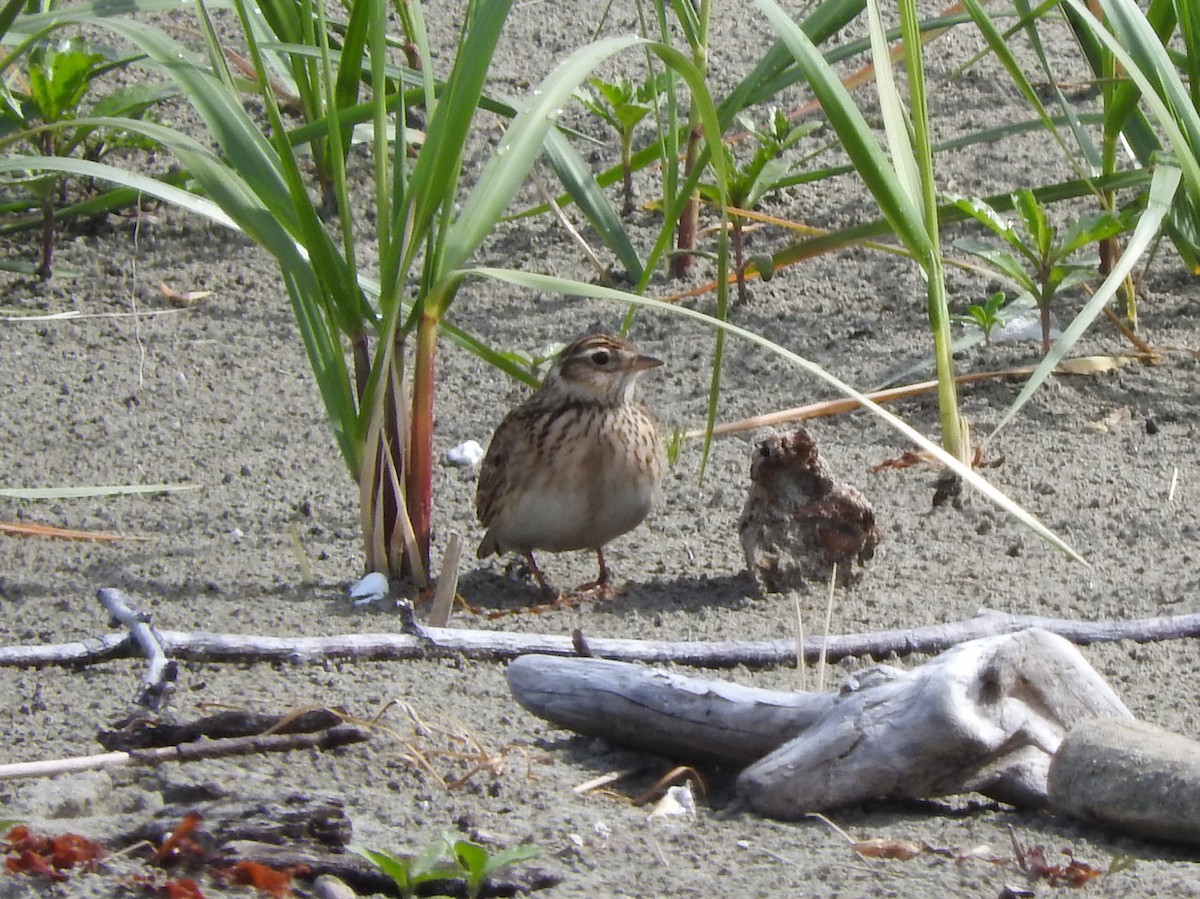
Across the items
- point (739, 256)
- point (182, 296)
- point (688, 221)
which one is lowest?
point (182, 296)

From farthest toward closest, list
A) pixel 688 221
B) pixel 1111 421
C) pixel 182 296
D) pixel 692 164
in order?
pixel 182 296
pixel 688 221
pixel 692 164
pixel 1111 421

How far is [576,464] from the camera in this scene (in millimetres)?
5125

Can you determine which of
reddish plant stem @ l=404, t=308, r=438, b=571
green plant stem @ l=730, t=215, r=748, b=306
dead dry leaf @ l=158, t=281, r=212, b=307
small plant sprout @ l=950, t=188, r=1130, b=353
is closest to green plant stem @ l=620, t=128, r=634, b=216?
green plant stem @ l=730, t=215, r=748, b=306

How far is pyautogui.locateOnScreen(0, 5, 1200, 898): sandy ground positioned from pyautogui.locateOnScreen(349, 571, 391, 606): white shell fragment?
81mm

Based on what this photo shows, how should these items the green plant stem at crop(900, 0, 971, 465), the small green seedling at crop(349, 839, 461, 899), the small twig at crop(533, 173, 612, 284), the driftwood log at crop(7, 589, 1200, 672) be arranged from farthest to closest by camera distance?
the small twig at crop(533, 173, 612, 284), the green plant stem at crop(900, 0, 971, 465), the driftwood log at crop(7, 589, 1200, 672), the small green seedling at crop(349, 839, 461, 899)

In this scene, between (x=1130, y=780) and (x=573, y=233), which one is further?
(x=573, y=233)

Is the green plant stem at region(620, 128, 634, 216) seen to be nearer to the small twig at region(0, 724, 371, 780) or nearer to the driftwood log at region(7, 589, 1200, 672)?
the driftwood log at region(7, 589, 1200, 672)

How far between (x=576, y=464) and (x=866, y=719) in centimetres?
219

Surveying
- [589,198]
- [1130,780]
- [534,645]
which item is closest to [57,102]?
[589,198]

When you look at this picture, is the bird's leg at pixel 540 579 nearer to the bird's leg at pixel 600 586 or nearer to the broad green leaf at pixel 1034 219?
the bird's leg at pixel 600 586

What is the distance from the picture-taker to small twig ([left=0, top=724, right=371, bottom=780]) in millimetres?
3005

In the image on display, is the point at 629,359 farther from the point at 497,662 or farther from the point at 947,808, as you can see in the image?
the point at 947,808

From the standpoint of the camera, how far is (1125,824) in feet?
9.64

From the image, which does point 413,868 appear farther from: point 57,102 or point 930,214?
point 57,102
